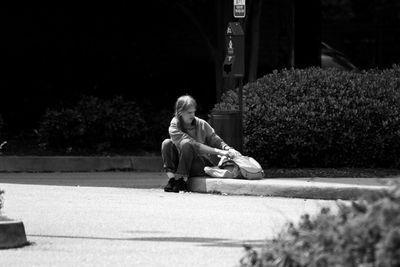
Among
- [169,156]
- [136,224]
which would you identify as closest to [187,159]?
[169,156]

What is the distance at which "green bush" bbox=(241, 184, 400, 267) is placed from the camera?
14.7 ft

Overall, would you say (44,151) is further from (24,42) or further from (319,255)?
(319,255)

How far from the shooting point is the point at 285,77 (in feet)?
50.2

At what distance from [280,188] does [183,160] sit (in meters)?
1.29

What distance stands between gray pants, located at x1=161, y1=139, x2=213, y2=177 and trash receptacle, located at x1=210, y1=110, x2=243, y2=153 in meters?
0.72

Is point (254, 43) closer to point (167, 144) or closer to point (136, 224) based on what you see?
point (167, 144)

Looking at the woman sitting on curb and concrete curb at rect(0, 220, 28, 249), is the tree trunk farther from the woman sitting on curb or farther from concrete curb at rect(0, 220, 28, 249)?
concrete curb at rect(0, 220, 28, 249)

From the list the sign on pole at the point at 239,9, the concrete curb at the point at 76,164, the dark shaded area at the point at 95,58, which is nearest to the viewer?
the sign on pole at the point at 239,9

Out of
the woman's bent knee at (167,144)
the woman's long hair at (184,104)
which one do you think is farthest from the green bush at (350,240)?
the woman's bent knee at (167,144)

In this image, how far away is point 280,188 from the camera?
492 inches

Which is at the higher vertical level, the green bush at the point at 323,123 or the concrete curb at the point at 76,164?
the green bush at the point at 323,123

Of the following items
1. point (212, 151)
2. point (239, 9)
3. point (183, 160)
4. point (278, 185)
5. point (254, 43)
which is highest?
point (239, 9)

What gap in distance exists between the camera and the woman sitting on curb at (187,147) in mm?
12961

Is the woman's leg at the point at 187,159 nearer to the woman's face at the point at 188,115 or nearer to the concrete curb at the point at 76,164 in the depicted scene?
the woman's face at the point at 188,115
